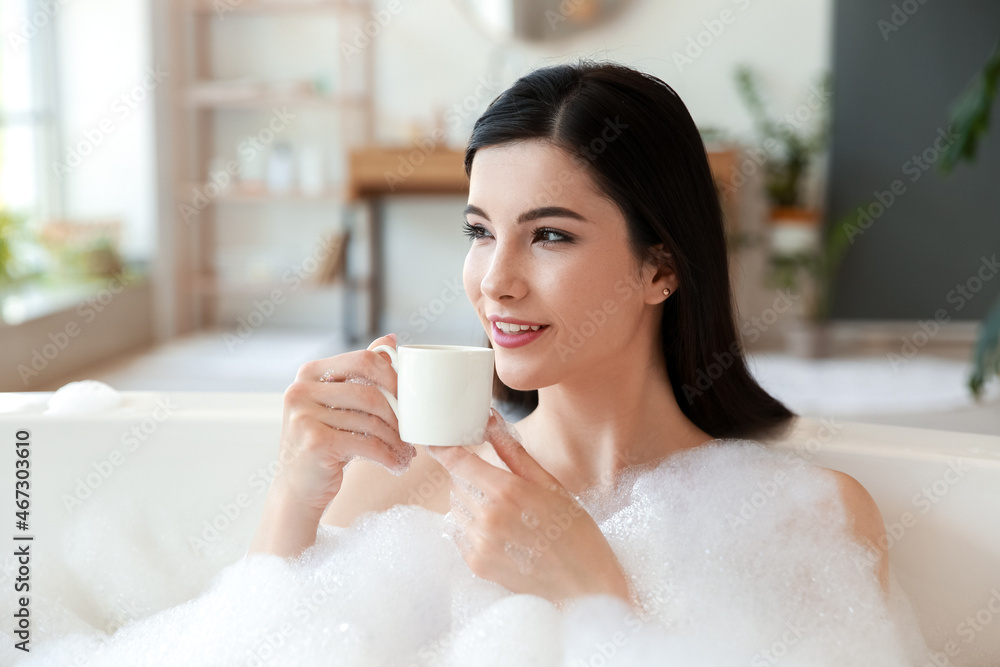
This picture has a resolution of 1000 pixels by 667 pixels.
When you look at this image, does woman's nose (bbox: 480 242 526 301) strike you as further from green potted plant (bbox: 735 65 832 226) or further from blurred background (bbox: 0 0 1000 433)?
green potted plant (bbox: 735 65 832 226)

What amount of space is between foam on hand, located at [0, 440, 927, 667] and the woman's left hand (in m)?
0.04

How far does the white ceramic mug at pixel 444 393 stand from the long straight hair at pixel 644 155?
35 centimetres

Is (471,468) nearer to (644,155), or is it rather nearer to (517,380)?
(517,380)

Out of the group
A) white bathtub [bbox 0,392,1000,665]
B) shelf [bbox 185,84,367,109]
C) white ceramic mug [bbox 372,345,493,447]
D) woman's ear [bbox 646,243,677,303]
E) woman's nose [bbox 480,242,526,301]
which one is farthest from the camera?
shelf [bbox 185,84,367,109]

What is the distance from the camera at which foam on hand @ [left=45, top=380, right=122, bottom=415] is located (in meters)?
1.55

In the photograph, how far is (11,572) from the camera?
58.8 inches

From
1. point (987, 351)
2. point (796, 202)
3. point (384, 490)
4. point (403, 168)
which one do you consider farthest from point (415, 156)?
point (384, 490)

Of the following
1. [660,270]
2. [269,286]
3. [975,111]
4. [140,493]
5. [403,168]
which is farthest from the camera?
[269,286]

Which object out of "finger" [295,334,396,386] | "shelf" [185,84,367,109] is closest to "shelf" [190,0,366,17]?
"shelf" [185,84,367,109]

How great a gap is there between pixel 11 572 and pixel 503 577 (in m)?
0.91

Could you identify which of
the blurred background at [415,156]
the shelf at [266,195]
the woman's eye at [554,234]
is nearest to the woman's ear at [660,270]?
the woman's eye at [554,234]

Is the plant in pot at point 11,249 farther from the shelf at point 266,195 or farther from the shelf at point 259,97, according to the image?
the shelf at point 259,97

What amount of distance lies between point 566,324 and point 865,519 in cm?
47

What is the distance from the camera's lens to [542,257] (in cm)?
112
